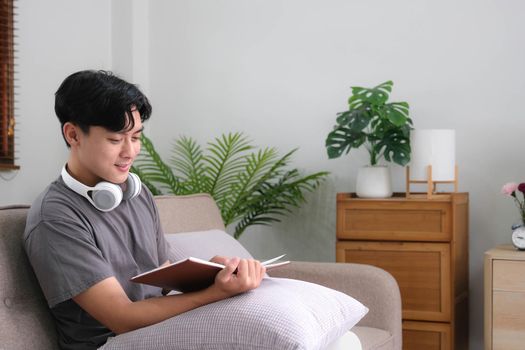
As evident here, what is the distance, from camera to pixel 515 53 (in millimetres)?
3586

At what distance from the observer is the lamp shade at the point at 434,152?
332cm

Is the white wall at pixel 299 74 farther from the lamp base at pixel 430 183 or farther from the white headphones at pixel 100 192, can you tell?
the white headphones at pixel 100 192

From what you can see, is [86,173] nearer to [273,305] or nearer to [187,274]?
[187,274]

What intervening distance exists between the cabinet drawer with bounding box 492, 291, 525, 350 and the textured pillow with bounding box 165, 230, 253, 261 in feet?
3.63

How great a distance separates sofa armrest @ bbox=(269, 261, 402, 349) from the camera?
246cm

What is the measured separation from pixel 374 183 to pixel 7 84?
5.82ft

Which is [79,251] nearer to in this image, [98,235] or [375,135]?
[98,235]

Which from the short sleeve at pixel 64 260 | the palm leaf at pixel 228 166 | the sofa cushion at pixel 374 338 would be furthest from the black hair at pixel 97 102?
the palm leaf at pixel 228 166

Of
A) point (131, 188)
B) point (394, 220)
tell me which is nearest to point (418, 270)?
point (394, 220)

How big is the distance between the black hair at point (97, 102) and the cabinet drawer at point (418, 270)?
1839 millimetres

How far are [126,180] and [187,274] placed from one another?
365 millimetres

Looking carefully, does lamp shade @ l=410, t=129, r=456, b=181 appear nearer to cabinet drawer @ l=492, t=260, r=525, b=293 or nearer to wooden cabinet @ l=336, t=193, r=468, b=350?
wooden cabinet @ l=336, t=193, r=468, b=350

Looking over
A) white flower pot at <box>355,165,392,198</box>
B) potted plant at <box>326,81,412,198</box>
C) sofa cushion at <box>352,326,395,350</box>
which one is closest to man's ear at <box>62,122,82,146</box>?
sofa cushion at <box>352,326,395,350</box>

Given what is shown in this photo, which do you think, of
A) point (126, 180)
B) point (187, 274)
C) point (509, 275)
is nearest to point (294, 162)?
point (509, 275)
